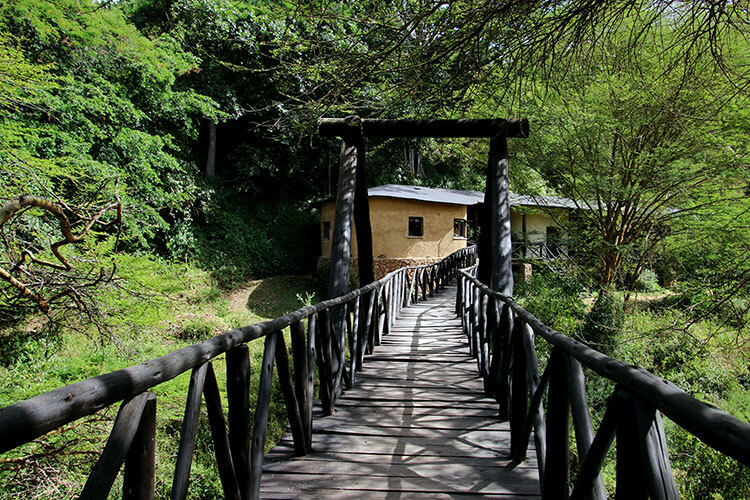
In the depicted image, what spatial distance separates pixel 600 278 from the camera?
12.7m

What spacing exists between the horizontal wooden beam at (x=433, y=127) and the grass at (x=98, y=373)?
9.83 ft

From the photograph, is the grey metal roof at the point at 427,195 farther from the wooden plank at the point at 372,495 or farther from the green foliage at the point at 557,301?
the wooden plank at the point at 372,495

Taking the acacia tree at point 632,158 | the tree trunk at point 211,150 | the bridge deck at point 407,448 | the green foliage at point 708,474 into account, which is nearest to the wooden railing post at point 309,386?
the bridge deck at point 407,448

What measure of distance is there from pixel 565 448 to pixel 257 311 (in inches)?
640

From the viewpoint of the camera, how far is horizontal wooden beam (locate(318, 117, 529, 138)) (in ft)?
17.3

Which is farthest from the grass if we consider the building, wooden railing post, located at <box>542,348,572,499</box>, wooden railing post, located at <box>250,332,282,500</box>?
the building

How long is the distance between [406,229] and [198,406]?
19696mm

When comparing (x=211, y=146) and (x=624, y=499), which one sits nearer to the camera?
(x=624, y=499)

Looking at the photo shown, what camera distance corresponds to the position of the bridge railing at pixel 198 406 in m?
0.91

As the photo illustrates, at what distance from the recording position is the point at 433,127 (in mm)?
5320

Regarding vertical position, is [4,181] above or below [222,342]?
above

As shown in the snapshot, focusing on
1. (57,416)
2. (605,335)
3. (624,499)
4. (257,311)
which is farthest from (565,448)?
(257,311)

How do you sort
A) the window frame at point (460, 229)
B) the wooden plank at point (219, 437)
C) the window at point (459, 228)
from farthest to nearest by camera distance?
the window at point (459, 228) → the window frame at point (460, 229) → the wooden plank at point (219, 437)

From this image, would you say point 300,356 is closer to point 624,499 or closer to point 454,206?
point 624,499
